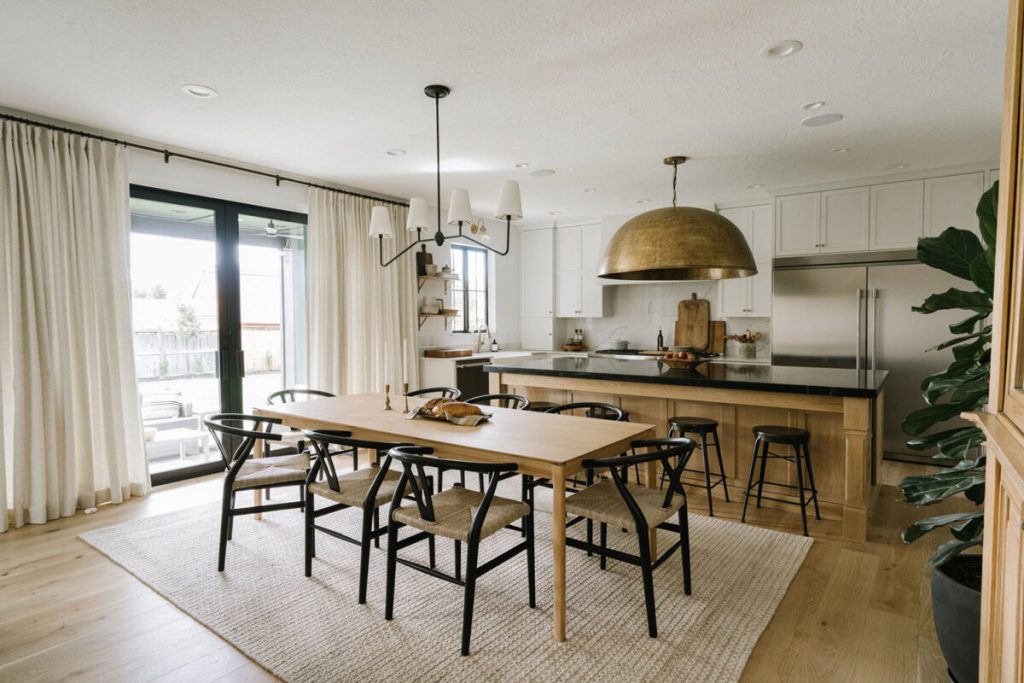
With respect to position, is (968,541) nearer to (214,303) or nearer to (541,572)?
(541,572)

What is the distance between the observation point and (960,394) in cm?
181

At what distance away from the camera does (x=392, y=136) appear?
12.4 feet

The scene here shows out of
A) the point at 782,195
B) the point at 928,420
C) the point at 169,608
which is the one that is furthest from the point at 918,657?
the point at 782,195

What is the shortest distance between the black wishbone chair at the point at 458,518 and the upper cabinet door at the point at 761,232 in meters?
4.53

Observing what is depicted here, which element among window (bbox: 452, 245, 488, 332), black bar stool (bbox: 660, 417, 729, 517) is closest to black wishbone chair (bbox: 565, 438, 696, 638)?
black bar stool (bbox: 660, 417, 729, 517)

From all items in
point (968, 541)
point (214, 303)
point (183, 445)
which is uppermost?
point (214, 303)

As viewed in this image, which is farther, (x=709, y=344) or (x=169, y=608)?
(x=709, y=344)

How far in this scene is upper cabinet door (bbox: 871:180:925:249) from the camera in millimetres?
4723

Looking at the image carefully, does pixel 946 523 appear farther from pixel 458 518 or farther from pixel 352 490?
pixel 352 490

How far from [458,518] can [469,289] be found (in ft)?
16.1

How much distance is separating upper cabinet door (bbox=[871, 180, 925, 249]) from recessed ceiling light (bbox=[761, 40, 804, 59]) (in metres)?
2.94

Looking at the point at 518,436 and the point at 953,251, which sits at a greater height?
the point at 953,251

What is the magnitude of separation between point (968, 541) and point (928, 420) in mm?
434

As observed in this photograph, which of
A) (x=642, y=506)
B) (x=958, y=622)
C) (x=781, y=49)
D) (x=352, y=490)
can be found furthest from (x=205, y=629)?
(x=781, y=49)
